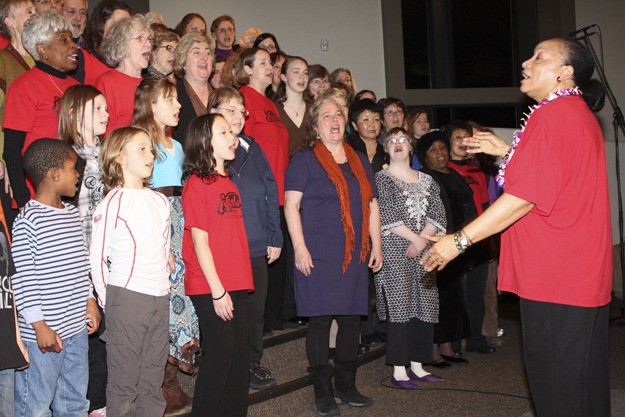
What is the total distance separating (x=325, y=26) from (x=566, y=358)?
7365 mm

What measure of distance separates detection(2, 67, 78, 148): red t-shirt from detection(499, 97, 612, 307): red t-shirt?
2.21 meters

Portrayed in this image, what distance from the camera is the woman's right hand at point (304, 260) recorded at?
4.22 metres

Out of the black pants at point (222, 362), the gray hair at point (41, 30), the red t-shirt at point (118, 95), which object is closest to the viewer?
the black pants at point (222, 362)

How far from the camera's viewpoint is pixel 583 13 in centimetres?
1075

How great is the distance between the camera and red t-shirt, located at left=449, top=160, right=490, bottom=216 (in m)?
5.89

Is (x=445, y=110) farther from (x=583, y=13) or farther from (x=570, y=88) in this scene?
(x=570, y=88)

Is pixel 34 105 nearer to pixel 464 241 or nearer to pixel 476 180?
pixel 464 241

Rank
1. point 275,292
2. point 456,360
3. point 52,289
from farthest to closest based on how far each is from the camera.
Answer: point 456,360
point 275,292
point 52,289

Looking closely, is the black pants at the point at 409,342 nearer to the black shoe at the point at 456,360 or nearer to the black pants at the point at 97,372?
the black shoe at the point at 456,360

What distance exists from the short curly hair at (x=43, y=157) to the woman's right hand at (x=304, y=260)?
5.00 feet

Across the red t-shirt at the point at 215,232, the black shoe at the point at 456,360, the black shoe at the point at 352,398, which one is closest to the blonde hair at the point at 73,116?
the red t-shirt at the point at 215,232

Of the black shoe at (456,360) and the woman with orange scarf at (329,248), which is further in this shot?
the black shoe at (456,360)

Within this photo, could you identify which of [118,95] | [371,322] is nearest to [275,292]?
[371,322]

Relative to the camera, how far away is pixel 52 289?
304 cm
